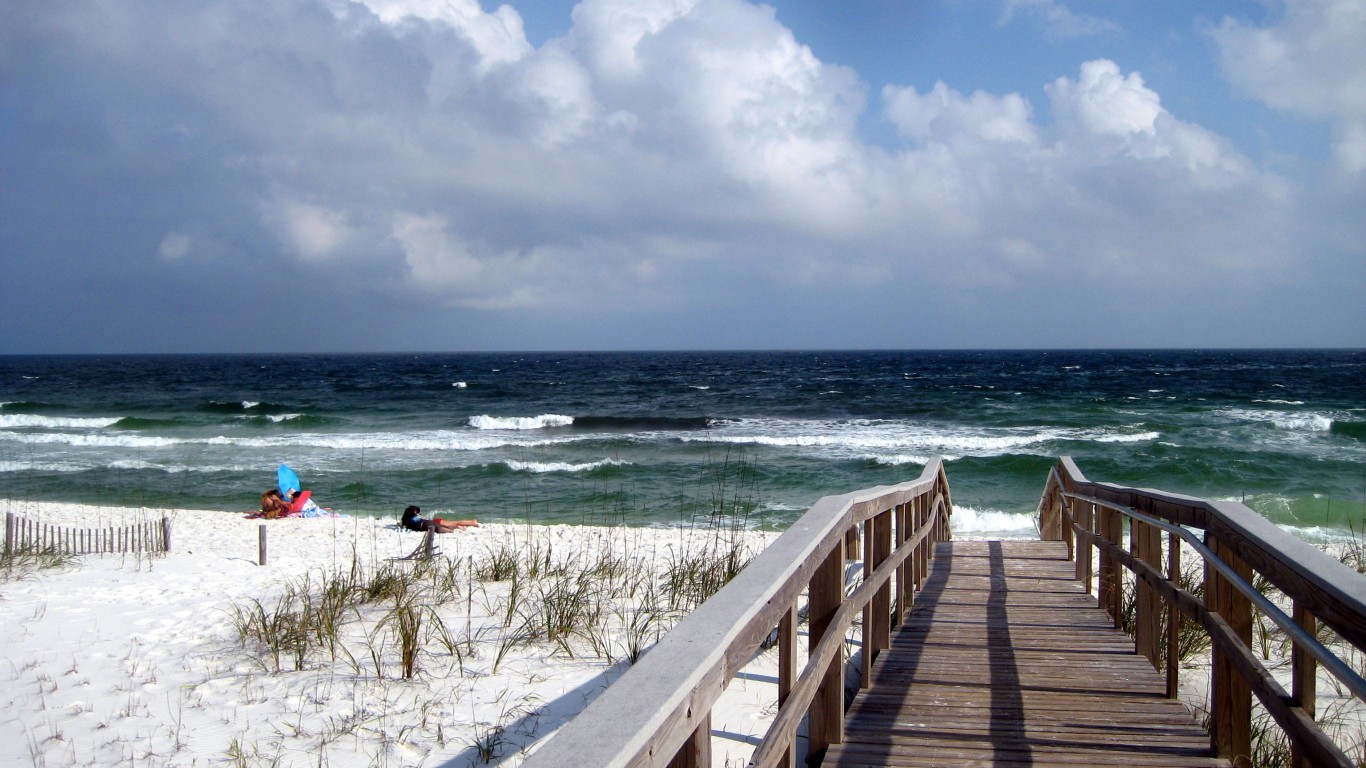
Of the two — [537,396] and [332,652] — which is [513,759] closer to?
[332,652]

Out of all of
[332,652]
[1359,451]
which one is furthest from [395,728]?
[1359,451]

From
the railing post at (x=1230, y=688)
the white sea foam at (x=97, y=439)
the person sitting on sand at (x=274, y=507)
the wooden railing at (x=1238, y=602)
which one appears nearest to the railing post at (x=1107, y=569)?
the wooden railing at (x=1238, y=602)

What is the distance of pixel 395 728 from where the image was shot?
416cm

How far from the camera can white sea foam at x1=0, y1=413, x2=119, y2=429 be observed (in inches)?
1371

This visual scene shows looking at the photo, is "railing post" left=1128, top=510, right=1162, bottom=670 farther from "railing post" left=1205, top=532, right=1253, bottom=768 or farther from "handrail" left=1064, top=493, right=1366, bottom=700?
"railing post" left=1205, top=532, right=1253, bottom=768

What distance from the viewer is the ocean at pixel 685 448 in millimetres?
18859

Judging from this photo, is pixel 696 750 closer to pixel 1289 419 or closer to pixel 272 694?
pixel 272 694

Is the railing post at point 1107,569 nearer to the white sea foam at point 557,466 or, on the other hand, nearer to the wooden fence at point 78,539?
the wooden fence at point 78,539

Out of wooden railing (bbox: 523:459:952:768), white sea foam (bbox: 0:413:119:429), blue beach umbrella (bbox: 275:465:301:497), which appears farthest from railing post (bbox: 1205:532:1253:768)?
white sea foam (bbox: 0:413:119:429)

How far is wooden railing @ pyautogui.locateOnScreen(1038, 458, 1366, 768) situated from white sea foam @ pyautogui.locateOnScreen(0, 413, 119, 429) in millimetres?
39130

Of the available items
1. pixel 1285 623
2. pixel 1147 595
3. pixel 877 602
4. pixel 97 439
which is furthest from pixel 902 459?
pixel 97 439

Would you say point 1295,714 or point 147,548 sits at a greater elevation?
point 1295,714

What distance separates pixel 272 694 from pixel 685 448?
2320 centimetres

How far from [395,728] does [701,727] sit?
3.13m
